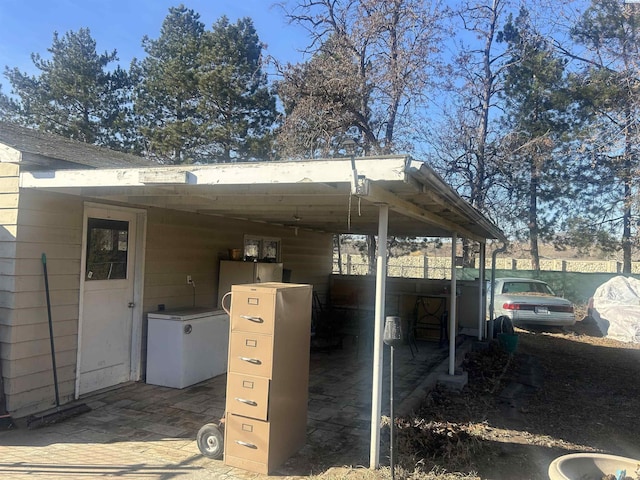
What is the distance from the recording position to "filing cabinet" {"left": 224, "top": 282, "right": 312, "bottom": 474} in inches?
133

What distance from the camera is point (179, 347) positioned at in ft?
17.6

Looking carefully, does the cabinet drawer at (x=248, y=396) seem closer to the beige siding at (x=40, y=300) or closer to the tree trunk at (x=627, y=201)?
the beige siding at (x=40, y=300)

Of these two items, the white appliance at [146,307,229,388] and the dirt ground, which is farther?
the white appliance at [146,307,229,388]

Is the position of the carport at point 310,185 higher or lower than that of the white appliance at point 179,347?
higher

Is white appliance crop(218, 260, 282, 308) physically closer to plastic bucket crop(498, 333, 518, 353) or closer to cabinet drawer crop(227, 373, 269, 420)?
cabinet drawer crop(227, 373, 269, 420)

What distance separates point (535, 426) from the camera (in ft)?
16.2

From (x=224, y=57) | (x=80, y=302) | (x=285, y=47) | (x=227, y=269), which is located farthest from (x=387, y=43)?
(x=80, y=302)

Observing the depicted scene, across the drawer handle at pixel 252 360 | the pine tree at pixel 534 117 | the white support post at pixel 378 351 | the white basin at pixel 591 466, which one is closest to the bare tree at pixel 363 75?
the pine tree at pixel 534 117

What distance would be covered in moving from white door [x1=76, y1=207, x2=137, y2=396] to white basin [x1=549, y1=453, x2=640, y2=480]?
4470 mm

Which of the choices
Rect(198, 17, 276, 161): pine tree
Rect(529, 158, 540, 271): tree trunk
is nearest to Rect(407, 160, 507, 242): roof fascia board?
Rect(529, 158, 540, 271): tree trunk

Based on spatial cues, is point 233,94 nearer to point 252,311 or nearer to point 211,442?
point 252,311

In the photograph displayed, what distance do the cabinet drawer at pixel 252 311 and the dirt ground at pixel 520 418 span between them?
3.82 feet

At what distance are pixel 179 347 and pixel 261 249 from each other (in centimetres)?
321

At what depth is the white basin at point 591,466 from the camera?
239 cm
